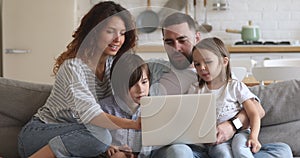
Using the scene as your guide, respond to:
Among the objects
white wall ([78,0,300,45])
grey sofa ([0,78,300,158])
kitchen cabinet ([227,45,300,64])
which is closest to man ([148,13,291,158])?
grey sofa ([0,78,300,158])

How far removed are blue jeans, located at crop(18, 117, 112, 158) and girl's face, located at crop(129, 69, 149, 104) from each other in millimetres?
180

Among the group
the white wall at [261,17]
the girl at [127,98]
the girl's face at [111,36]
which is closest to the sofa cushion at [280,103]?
the girl at [127,98]

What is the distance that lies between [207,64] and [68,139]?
2.16ft

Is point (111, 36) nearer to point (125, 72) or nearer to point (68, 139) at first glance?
point (125, 72)

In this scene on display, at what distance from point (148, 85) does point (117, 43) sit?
0.23 m

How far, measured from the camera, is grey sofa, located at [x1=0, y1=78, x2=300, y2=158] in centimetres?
211

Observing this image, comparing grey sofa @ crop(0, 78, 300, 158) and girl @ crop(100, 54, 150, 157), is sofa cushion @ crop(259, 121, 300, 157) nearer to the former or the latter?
grey sofa @ crop(0, 78, 300, 158)

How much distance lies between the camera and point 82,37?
84.1 inches

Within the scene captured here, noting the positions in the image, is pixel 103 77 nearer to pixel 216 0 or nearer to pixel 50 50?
pixel 50 50

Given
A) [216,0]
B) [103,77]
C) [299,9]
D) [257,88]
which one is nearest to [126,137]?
[103,77]

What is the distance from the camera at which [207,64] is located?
204cm

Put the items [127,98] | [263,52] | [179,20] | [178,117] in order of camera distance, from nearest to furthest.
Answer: [178,117] < [127,98] < [179,20] < [263,52]

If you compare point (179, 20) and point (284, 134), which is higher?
point (179, 20)

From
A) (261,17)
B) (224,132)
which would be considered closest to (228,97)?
(224,132)
